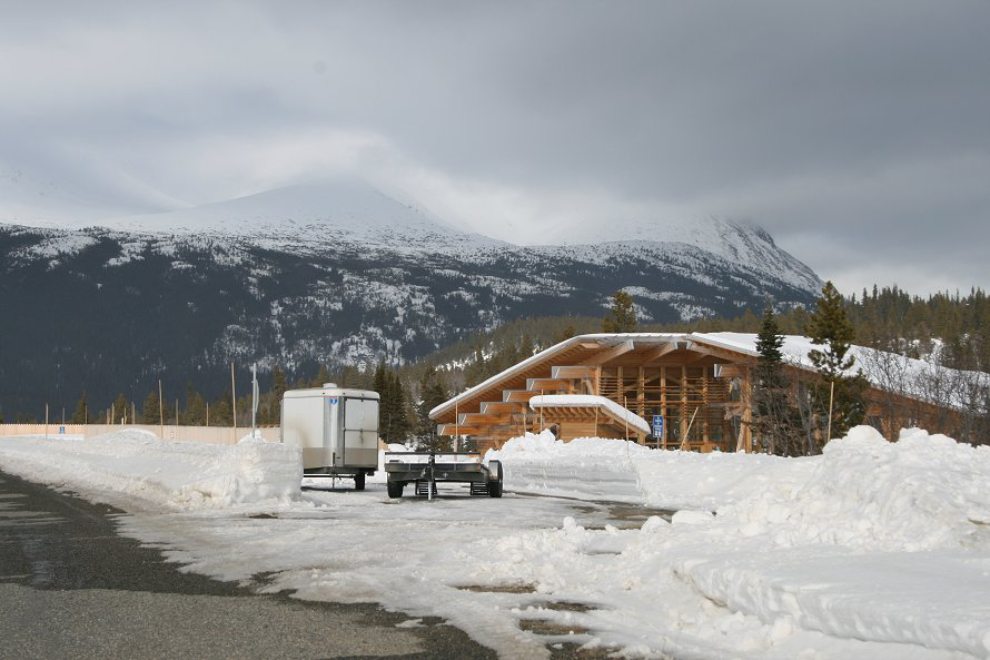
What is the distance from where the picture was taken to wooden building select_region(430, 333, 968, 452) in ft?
169

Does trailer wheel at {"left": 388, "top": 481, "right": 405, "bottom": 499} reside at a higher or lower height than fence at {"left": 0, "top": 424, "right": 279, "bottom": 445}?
lower

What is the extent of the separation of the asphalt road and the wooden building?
3972cm

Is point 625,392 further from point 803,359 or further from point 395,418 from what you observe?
point 395,418

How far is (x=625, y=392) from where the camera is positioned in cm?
5984

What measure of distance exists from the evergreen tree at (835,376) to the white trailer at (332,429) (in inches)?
923

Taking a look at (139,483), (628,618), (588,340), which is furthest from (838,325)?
(628,618)

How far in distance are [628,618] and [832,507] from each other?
3.20 meters

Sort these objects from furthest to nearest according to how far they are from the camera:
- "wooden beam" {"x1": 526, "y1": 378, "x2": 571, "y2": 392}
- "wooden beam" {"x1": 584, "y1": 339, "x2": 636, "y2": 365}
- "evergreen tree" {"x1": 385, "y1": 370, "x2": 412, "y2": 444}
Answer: "evergreen tree" {"x1": 385, "y1": 370, "x2": 412, "y2": 444}, "wooden beam" {"x1": 526, "y1": 378, "x2": 571, "y2": 392}, "wooden beam" {"x1": 584, "y1": 339, "x2": 636, "y2": 365}

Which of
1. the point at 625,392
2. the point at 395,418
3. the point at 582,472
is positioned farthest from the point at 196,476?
the point at 395,418

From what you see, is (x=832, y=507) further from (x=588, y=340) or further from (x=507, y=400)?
(x=507, y=400)

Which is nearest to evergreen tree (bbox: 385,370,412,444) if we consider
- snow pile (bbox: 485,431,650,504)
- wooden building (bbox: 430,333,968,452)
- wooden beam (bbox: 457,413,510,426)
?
wooden building (bbox: 430,333,968,452)

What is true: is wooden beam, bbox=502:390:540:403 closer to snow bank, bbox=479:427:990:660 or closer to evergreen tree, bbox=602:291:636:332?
snow bank, bbox=479:427:990:660

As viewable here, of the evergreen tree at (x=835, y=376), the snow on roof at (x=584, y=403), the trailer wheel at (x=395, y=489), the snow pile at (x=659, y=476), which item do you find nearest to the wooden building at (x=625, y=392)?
the snow on roof at (x=584, y=403)

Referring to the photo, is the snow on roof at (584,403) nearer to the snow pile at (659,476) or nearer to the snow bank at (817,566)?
the snow pile at (659,476)
